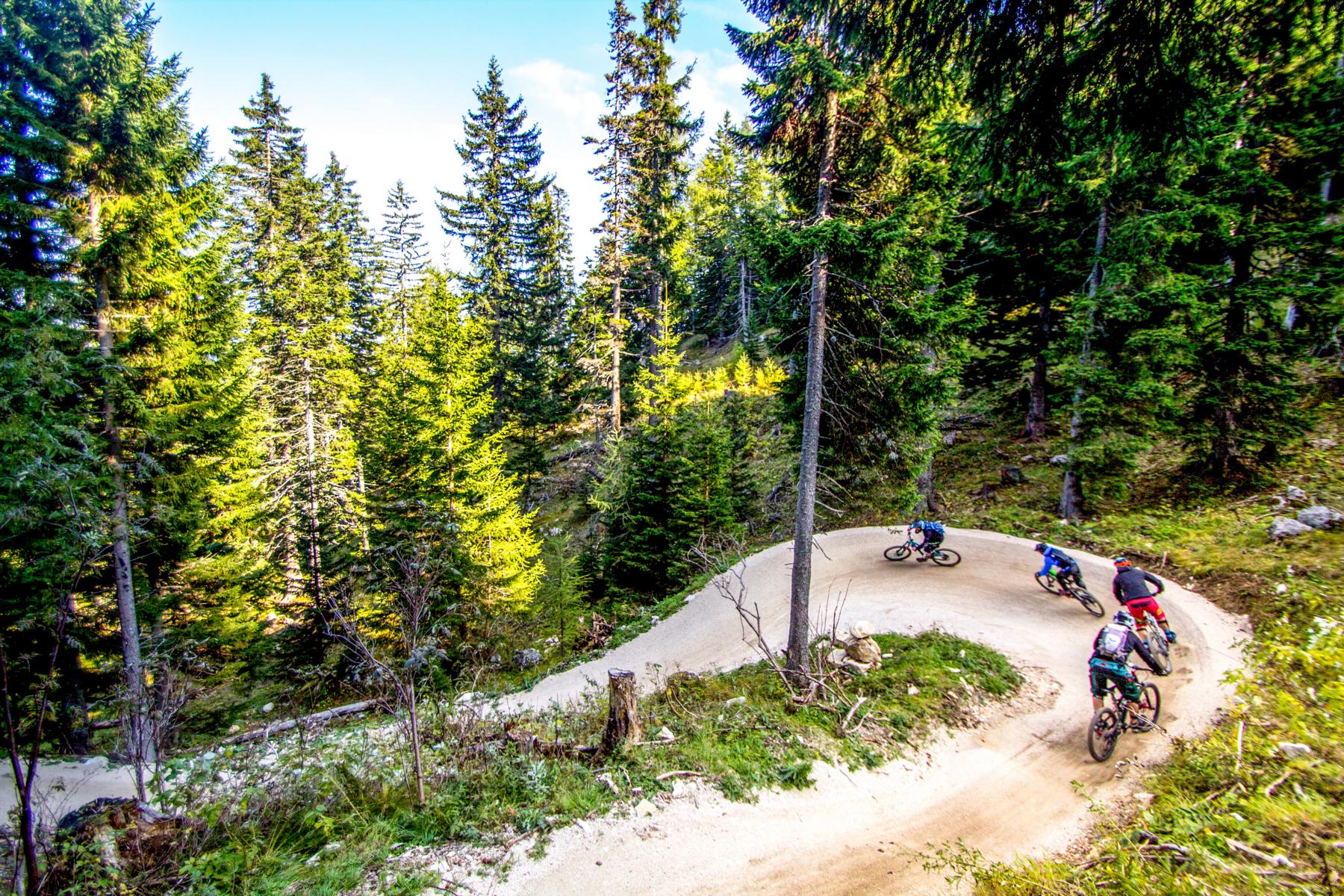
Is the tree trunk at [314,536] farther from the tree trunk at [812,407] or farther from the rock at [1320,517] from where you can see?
the rock at [1320,517]

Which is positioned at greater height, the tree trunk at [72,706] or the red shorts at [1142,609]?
the red shorts at [1142,609]

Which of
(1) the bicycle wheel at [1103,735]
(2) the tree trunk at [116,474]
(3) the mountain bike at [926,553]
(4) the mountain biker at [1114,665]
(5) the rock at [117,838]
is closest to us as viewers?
(5) the rock at [117,838]

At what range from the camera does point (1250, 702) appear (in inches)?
275

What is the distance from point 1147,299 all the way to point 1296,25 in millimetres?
12760

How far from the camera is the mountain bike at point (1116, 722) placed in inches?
280

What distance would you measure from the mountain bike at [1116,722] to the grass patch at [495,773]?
1589 mm

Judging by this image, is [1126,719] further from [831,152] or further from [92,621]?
[92,621]

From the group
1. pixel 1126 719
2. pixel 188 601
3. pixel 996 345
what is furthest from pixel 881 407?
pixel 188 601

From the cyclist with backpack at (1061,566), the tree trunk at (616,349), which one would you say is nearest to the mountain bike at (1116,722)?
the cyclist with backpack at (1061,566)

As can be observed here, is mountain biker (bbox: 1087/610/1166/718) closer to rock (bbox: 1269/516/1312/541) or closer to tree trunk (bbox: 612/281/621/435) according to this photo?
rock (bbox: 1269/516/1312/541)

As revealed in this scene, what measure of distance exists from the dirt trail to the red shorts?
0.93m

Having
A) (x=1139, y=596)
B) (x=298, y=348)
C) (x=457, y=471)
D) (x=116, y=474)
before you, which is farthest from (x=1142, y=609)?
(x=298, y=348)

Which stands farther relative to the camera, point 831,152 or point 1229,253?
point 1229,253

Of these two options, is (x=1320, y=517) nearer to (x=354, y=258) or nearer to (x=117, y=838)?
(x=117, y=838)
